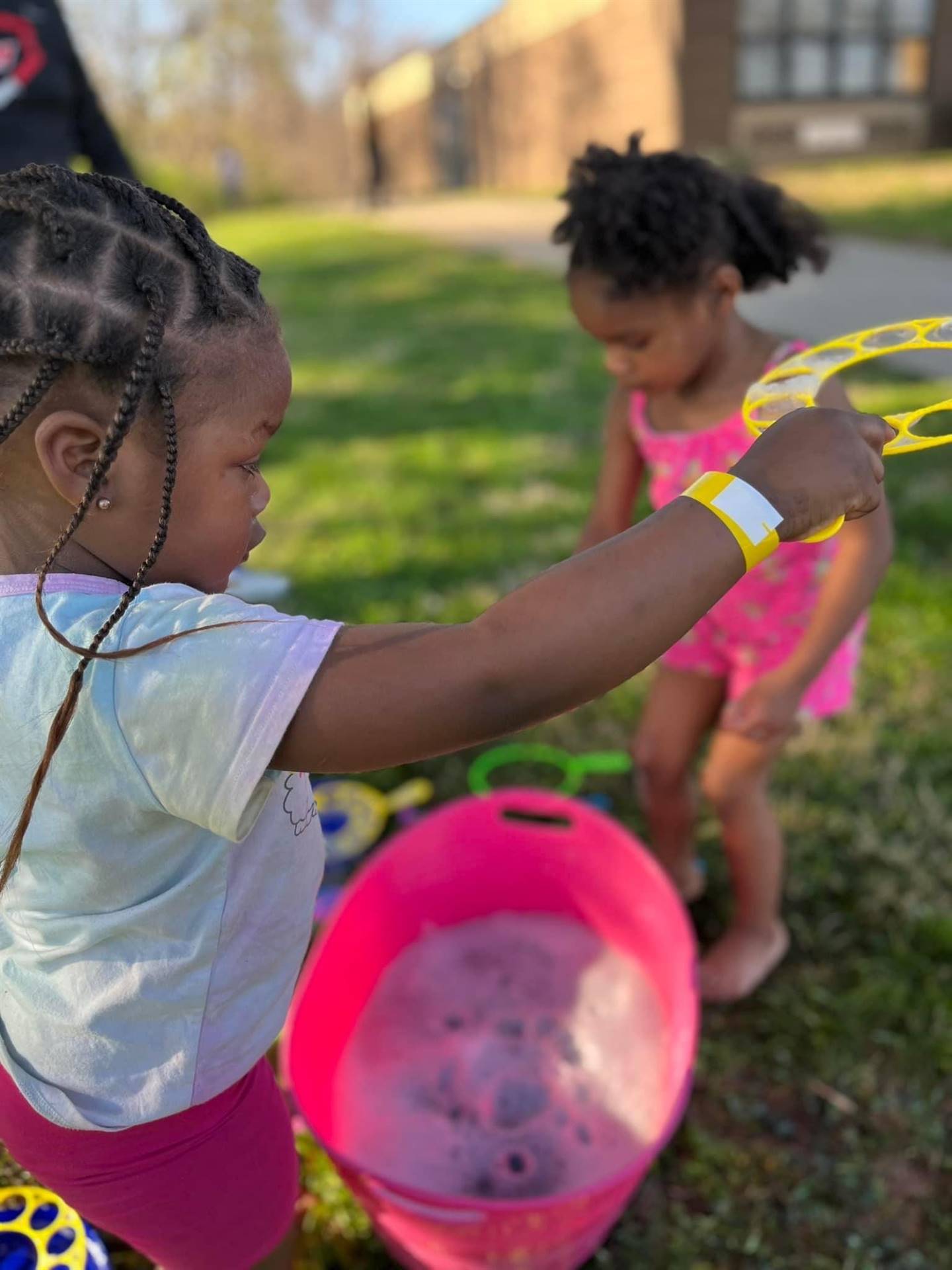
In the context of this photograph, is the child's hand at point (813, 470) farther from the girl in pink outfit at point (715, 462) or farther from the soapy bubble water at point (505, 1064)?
the soapy bubble water at point (505, 1064)

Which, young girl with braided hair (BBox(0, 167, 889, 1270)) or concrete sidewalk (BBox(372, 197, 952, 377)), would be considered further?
concrete sidewalk (BBox(372, 197, 952, 377))

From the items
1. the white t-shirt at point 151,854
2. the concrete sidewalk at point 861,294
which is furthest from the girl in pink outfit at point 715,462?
the concrete sidewalk at point 861,294

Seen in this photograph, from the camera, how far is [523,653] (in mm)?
717

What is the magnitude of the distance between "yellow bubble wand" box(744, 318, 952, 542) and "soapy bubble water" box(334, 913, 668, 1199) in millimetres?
947

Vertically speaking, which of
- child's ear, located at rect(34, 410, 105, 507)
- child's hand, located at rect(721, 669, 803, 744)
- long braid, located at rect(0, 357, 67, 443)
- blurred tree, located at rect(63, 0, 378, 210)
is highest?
long braid, located at rect(0, 357, 67, 443)

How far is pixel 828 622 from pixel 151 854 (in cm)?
97

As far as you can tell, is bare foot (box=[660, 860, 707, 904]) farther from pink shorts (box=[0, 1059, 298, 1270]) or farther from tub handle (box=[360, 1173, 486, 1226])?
pink shorts (box=[0, 1059, 298, 1270])

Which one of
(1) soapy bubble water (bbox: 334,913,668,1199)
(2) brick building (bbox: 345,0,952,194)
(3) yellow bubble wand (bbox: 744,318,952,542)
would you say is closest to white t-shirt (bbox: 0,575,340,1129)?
(3) yellow bubble wand (bbox: 744,318,952,542)

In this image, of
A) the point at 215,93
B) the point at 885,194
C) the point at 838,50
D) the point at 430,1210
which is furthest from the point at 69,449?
the point at 215,93

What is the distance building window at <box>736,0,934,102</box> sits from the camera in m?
14.6

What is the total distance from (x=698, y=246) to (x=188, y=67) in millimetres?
26822

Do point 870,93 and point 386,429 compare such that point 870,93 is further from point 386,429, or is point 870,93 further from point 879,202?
point 386,429

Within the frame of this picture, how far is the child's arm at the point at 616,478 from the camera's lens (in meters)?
1.79

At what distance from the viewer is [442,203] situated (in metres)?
17.6
